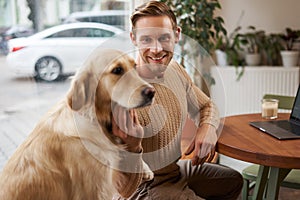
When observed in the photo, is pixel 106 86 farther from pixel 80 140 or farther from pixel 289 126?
pixel 289 126

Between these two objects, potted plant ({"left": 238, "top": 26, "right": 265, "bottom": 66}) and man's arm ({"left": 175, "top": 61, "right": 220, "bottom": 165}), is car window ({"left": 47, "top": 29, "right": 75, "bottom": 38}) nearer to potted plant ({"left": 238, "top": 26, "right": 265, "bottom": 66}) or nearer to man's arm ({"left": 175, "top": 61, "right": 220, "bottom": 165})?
man's arm ({"left": 175, "top": 61, "right": 220, "bottom": 165})

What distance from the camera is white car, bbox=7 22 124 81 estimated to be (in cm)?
238

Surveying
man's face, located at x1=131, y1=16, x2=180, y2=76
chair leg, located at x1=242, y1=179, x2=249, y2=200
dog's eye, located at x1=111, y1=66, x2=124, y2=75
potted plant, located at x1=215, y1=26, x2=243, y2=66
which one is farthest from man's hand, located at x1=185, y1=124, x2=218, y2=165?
potted plant, located at x1=215, y1=26, x2=243, y2=66

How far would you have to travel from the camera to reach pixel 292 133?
5.59 ft

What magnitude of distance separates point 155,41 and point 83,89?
0.36 m

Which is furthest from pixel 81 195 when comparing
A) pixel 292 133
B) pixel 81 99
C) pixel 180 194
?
pixel 292 133

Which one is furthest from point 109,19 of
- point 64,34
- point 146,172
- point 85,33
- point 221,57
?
point 146,172

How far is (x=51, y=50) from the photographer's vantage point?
8.12 ft

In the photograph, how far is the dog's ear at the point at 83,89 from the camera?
1.00 metres

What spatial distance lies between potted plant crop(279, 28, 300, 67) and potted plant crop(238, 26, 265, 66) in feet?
0.63

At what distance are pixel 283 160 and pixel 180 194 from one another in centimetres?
42

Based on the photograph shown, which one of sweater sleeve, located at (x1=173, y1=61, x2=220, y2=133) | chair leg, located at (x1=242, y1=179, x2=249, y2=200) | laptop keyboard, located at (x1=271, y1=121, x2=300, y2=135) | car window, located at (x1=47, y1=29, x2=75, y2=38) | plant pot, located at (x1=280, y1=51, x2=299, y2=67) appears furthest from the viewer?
plant pot, located at (x1=280, y1=51, x2=299, y2=67)

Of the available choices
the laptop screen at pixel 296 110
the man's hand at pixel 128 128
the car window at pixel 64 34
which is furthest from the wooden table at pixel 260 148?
the car window at pixel 64 34

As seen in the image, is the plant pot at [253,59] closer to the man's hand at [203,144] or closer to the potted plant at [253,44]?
the potted plant at [253,44]
